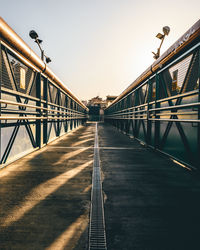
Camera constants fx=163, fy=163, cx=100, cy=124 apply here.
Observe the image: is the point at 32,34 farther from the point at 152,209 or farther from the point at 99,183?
the point at 152,209

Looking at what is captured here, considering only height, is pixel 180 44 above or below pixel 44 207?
above

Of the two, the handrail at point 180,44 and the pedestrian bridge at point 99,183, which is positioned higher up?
the handrail at point 180,44

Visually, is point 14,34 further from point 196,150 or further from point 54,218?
point 196,150

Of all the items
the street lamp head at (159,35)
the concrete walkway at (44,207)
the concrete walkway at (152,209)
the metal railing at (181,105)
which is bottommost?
the concrete walkway at (152,209)

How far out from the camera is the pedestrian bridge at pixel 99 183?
132 centimetres

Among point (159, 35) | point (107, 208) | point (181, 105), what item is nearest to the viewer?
point (107, 208)

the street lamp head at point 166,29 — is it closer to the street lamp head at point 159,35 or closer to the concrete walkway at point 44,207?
the street lamp head at point 159,35

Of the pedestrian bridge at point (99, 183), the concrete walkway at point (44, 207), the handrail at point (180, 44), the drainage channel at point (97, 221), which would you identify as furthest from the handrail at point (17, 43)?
the handrail at point (180, 44)

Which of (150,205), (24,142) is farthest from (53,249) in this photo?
(24,142)

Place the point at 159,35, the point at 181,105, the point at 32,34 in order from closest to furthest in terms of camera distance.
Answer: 1. the point at 181,105
2. the point at 32,34
3. the point at 159,35

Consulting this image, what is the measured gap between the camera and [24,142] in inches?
159

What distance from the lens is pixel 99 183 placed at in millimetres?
2352

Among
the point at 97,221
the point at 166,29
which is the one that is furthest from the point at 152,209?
the point at 166,29

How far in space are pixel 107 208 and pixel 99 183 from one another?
25.9 inches
